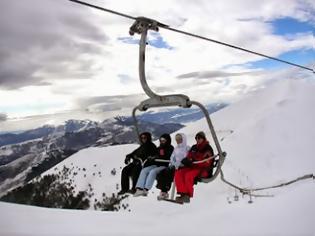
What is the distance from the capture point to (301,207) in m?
9.30

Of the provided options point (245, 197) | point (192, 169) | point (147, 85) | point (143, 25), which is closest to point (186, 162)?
point (192, 169)

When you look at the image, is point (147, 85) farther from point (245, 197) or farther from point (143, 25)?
point (245, 197)

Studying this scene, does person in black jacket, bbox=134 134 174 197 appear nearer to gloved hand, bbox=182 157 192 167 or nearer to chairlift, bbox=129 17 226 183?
gloved hand, bbox=182 157 192 167

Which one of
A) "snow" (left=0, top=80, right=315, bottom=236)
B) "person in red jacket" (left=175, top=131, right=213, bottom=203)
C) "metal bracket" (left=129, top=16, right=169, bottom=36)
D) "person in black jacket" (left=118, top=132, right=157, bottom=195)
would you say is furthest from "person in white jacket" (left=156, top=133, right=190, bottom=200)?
"snow" (left=0, top=80, right=315, bottom=236)

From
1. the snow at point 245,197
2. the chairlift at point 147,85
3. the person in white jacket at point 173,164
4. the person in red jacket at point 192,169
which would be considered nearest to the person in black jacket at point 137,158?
the person in white jacket at point 173,164

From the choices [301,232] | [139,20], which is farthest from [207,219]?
[139,20]

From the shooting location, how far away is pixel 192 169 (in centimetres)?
363

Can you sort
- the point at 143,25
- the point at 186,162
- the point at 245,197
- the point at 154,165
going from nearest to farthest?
the point at 143,25
the point at 186,162
the point at 154,165
the point at 245,197

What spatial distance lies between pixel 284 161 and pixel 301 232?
25.6ft

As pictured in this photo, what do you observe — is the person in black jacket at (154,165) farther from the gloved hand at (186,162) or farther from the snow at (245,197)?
the snow at (245,197)

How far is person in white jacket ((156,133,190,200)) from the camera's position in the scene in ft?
11.9

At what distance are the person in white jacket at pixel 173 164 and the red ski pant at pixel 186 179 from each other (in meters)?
0.06

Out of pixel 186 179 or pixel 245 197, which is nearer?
pixel 186 179

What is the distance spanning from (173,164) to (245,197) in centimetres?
1080
